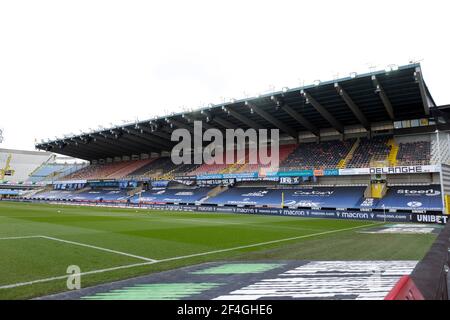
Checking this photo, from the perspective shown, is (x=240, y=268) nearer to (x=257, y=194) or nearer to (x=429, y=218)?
(x=429, y=218)

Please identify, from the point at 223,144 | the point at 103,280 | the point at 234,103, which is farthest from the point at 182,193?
the point at 103,280

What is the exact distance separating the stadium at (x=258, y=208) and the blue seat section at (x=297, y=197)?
233 millimetres

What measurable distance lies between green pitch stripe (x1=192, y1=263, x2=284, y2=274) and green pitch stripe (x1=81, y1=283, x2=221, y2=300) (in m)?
1.37

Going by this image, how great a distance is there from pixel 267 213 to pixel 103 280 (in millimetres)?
29403

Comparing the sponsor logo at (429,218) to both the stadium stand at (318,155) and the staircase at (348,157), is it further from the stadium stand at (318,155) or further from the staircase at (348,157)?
the stadium stand at (318,155)

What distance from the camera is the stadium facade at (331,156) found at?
31.5 m

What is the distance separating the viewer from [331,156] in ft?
133

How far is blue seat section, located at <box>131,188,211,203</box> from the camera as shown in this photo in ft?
153

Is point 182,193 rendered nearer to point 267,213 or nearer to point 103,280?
point 267,213
